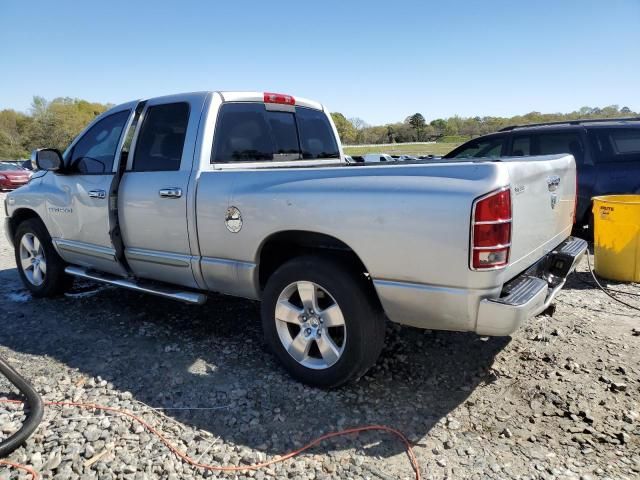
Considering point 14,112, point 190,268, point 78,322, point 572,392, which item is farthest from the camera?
point 14,112

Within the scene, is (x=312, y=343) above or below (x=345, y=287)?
below

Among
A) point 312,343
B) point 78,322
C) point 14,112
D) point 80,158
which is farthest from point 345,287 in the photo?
point 14,112

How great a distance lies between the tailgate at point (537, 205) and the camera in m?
2.44

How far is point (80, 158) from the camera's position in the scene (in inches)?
174

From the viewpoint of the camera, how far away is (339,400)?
286cm

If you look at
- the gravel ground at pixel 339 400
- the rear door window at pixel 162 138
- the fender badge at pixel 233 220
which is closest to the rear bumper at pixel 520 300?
the gravel ground at pixel 339 400

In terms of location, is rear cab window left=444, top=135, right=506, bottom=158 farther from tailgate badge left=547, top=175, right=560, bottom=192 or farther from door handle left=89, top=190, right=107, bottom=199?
door handle left=89, top=190, right=107, bottom=199

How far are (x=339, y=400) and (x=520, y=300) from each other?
127 cm

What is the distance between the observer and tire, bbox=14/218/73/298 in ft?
15.8

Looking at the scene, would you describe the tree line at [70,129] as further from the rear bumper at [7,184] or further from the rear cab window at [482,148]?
the rear cab window at [482,148]

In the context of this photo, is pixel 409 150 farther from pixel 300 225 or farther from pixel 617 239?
pixel 300 225

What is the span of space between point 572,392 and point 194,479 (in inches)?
93.2

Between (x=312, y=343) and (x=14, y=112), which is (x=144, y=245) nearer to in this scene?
(x=312, y=343)

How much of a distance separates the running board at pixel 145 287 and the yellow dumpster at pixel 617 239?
176 inches
